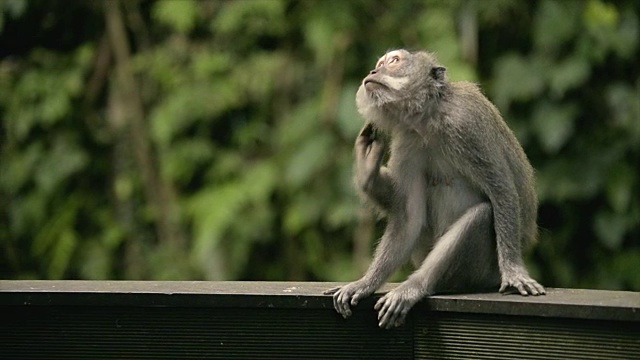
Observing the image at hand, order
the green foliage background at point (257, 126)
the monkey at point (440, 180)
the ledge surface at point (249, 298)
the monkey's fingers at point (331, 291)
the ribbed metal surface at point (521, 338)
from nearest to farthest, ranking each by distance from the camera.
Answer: the ribbed metal surface at point (521, 338) → the ledge surface at point (249, 298) → the monkey's fingers at point (331, 291) → the monkey at point (440, 180) → the green foliage background at point (257, 126)

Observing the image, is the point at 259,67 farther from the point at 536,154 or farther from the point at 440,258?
the point at 440,258

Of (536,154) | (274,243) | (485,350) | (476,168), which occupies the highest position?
(476,168)

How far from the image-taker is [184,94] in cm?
834

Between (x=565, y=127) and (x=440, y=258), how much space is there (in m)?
3.73

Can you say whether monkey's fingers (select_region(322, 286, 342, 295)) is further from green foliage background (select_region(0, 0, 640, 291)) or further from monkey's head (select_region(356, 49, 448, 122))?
green foliage background (select_region(0, 0, 640, 291))

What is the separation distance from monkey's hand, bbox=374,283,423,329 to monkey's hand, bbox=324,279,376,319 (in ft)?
0.29

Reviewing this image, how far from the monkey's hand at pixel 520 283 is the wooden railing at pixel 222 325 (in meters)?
0.07

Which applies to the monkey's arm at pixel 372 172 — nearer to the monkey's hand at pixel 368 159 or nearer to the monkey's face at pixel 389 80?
the monkey's hand at pixel 368 159

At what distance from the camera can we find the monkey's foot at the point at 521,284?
3835mm

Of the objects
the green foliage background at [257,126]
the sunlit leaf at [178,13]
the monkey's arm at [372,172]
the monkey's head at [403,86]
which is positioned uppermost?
the monkey's head at [403,86]

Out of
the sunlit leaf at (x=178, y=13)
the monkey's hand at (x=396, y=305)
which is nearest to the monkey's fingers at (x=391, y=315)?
the monkey's hand at (x=396, y=305)

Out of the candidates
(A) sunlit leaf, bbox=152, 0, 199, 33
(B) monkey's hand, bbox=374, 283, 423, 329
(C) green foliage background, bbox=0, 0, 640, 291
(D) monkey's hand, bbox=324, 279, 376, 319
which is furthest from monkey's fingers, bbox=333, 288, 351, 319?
(A) sunlit leaf, bbox=152, 0, 199, 33

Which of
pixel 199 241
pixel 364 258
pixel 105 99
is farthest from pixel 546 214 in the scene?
pixel 105 99

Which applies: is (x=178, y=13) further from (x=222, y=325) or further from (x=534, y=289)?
(x=534, y=289)
